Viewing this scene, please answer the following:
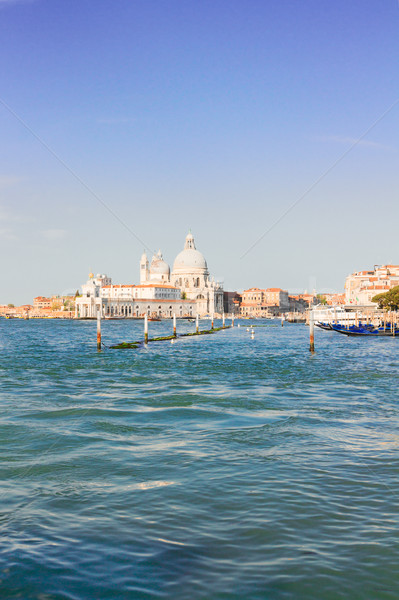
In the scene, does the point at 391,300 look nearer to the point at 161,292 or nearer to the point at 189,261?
the point at 161,292

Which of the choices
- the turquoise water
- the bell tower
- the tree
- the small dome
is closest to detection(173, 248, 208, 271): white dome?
the small dome

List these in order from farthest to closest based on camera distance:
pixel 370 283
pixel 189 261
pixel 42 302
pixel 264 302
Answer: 1. pixel 42 302
2. pixel 264 302
3. pixel 189 261
4. pixel 370 283

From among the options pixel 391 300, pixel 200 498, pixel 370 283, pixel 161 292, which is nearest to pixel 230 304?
pixel 161 292

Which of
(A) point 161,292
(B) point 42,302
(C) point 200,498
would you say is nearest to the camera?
(C) point 200,498

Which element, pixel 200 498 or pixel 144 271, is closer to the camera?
pixel 200 498

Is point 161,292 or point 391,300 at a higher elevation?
point 161,292

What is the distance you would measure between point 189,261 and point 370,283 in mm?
59198

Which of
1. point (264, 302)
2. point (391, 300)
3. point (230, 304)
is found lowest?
point (391, 300)

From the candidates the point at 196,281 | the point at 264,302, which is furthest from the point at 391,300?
the point at 264,302

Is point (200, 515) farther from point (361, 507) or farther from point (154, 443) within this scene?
point (154, 443)

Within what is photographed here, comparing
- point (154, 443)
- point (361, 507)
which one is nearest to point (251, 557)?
point (361, 507)

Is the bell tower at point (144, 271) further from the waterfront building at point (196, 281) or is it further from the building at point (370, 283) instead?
the building at point (370, 283)

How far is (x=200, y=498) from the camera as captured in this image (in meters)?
6.16

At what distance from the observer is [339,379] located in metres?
17.7
